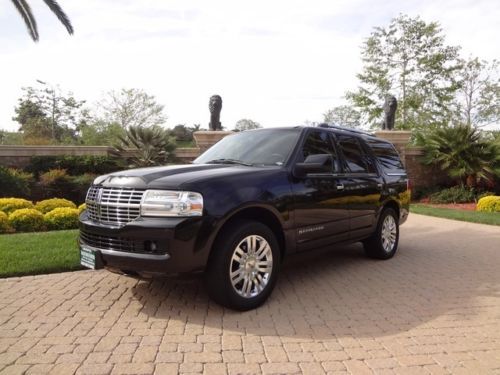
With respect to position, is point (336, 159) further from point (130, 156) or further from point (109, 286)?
point (130, 156)

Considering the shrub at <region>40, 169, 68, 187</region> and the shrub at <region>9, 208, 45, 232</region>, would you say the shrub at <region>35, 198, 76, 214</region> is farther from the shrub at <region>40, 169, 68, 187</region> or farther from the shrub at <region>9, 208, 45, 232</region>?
the shrub at <region>40, 169, 68, 187</region>

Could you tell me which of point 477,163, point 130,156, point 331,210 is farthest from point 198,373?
point 477,163

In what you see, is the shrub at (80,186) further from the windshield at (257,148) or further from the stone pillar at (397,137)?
the stone pillar at (397,137)

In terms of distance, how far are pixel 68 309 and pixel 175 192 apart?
172 centimetres

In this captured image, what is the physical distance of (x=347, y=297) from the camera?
4.62m

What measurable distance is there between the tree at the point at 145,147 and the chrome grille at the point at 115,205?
10.1 m

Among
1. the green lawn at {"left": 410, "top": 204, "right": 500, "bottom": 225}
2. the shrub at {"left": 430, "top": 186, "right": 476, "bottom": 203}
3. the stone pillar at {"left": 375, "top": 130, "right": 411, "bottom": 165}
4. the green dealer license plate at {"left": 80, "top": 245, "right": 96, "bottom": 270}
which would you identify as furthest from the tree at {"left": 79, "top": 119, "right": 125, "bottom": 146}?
the green dealer license plate at {"left": 80, "top": 245, "right": 96, "bottom": 270}

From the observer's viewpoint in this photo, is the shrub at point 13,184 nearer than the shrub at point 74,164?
Yes

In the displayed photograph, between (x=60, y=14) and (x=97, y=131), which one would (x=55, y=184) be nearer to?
(x=60, y=14)

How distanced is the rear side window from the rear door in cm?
30

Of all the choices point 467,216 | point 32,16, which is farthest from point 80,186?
point 467,216

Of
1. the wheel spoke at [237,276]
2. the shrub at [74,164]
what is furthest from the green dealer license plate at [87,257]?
the shrub at [74,164]

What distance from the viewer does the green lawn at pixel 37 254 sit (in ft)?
17.7

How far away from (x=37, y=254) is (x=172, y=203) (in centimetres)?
341
